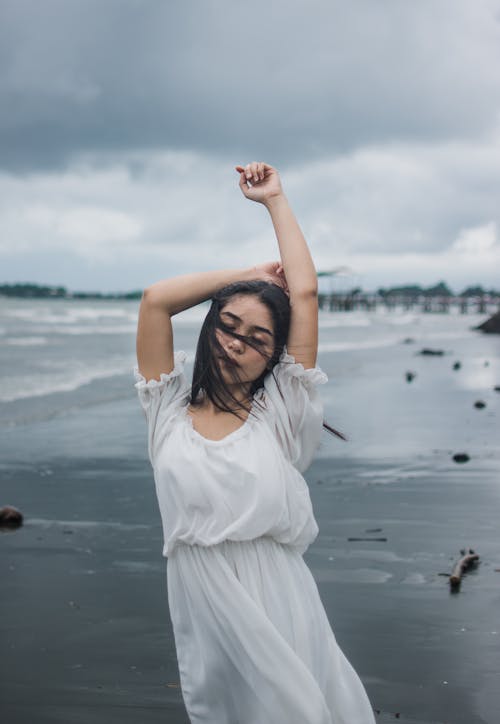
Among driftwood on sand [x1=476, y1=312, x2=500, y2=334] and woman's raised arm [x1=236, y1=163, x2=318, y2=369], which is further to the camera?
driftwood on sand [x1=476, y1=312, x2=500, y2=334]

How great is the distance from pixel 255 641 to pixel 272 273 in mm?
1031

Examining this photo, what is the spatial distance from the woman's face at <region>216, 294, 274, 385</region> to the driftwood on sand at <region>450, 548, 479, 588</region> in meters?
3.03

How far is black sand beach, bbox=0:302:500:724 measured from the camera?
375 centimetres

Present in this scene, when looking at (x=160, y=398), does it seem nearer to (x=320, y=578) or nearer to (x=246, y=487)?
(x=246, y=487)

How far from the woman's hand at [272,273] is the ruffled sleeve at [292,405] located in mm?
220

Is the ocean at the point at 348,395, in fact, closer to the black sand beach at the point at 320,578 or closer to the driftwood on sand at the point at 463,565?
the black sand beach at the point at 320,578

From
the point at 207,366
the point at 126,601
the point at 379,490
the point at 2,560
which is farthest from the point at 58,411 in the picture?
the point at 207,366

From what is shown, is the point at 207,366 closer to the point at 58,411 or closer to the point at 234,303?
the point at 234,303

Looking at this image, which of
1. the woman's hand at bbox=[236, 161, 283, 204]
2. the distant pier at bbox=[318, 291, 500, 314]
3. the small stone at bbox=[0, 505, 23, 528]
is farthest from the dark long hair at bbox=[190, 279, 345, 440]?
the distant pier at bbox=[318, 291, 500, 314]

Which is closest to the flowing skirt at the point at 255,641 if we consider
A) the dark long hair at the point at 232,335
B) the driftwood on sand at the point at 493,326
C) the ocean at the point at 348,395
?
the dark long hair at the point at 232,335

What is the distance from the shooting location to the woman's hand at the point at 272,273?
2.51 metres

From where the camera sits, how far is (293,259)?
8.18ft

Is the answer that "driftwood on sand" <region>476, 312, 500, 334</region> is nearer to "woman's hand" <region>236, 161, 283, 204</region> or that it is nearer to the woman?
"woman's hand" <region>236, 161, 283, 204</region>

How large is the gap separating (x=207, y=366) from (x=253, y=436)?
25cm
